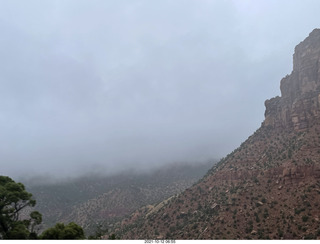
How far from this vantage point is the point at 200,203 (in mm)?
69500

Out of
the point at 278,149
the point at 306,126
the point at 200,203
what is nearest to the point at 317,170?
the point at 278,149

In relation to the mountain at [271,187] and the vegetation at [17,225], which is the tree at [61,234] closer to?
the vegetation at [17,225]

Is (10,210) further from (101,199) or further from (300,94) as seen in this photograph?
(101,199)

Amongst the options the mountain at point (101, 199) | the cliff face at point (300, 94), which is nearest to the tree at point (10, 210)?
the cliff face at point (300, 94)

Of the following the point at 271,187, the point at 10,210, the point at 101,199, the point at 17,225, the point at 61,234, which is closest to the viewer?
the point at 61,234

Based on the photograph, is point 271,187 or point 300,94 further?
point 300,94

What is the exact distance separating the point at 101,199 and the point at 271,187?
4354 inches

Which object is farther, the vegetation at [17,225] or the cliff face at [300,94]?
the cliff face at [300,94]

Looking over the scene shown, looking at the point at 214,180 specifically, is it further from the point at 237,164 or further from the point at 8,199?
the point at 8,199

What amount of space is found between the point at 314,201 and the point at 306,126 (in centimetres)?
3296

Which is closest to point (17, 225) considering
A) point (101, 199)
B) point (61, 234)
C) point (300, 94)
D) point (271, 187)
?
point (61, 234)

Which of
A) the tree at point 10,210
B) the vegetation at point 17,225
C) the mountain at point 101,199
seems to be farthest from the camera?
the mountain at point 101,199

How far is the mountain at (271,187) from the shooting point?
47938 millimetres

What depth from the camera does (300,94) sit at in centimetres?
9025
